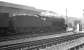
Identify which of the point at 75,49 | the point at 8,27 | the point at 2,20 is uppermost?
the point at 2,20

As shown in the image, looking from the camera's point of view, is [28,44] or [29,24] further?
[29,24]

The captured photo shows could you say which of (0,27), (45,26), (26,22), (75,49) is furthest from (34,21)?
(75,49)

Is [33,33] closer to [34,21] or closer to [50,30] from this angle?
[34,21]

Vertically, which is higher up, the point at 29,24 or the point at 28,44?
the point at 29,24

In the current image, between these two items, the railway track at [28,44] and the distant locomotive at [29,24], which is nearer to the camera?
the railway track at [28,44]

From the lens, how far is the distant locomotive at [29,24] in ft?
41.1

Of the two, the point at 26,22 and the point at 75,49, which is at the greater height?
the point at 26,22

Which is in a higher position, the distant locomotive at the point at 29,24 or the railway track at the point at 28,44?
the distant locomotive at the point at 29,24

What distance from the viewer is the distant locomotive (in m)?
12.5

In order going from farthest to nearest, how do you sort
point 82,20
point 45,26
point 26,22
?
1. point 82,20
2. point 45,26
3. point 26,22

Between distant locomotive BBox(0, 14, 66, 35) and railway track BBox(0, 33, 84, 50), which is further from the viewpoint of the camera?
distant locomotive BBox(0, 14, 66, 35)

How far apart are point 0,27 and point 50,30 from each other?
878cm

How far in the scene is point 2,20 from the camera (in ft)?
39.8

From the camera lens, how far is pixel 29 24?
587 inches
